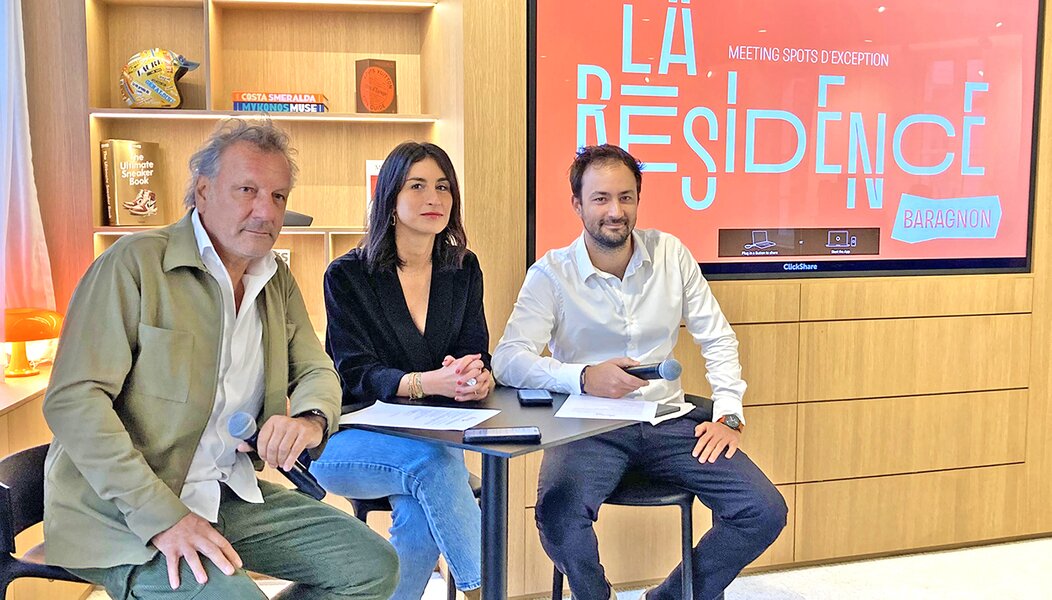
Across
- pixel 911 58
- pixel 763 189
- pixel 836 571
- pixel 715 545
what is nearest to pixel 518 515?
pixel 715 545

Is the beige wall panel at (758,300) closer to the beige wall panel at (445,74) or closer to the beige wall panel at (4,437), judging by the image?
the beige wall panel at (445,74)

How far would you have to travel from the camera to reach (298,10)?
3621 millimetres

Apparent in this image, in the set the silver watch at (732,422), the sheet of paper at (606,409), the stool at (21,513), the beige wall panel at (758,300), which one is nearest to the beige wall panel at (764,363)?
the beige wall panel at (758,300)

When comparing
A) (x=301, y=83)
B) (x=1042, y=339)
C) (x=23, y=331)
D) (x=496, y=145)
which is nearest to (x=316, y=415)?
(x=496, y=145)

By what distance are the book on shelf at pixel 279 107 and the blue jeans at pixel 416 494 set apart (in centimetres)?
153

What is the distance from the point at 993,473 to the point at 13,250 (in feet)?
11.6

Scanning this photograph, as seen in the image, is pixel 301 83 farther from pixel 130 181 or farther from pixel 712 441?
pixel 712 441

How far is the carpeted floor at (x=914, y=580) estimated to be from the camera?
326 centimetres

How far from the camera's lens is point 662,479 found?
8.65 ft

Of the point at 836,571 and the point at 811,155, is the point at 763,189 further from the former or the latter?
the point at 836,571

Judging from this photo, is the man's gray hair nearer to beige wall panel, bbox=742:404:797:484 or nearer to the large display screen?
the large display screen

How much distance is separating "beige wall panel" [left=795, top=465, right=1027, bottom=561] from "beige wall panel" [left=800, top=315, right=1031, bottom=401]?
33 centimetres

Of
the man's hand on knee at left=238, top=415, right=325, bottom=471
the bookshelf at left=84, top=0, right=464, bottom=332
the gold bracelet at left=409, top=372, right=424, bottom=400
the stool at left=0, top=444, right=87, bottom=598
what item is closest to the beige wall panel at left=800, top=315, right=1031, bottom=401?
the bookshelf at left=84, top=0, right=464, bottom=332

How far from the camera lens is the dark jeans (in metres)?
2.46
